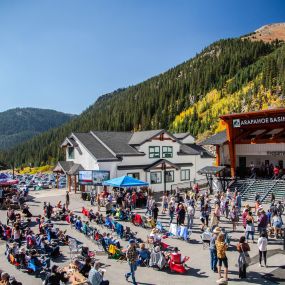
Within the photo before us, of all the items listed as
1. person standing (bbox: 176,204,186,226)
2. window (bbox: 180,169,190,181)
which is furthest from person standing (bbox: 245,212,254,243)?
window (bbox: 180,169,190,181)

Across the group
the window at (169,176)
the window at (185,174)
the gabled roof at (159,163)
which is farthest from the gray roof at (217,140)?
the window at (185,174)

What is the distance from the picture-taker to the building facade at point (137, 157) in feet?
131

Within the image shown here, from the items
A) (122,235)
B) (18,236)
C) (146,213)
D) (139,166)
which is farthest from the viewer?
(139,166)

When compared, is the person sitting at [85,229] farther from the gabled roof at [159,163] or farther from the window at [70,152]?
the window at [70,152]

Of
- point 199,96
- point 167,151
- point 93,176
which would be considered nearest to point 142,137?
point 167,151

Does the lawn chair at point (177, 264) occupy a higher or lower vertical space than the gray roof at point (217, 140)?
lower

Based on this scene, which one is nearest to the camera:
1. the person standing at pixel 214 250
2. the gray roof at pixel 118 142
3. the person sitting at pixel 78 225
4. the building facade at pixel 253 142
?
the person standing at pixel 214 250

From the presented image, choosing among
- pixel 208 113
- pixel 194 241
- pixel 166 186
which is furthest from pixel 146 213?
pixel 208 113

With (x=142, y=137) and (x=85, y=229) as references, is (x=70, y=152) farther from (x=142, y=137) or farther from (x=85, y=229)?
(x=85, y=229)

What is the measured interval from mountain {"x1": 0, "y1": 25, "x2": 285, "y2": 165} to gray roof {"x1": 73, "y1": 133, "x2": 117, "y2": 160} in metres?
72.2

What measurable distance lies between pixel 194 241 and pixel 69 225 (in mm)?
9289

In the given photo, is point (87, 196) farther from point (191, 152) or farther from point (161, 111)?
point (161, 111)

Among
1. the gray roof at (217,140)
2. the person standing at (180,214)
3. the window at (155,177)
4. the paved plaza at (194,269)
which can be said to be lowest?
the paved plaza at (194,269)

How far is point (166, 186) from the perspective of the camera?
43562 millimetres
